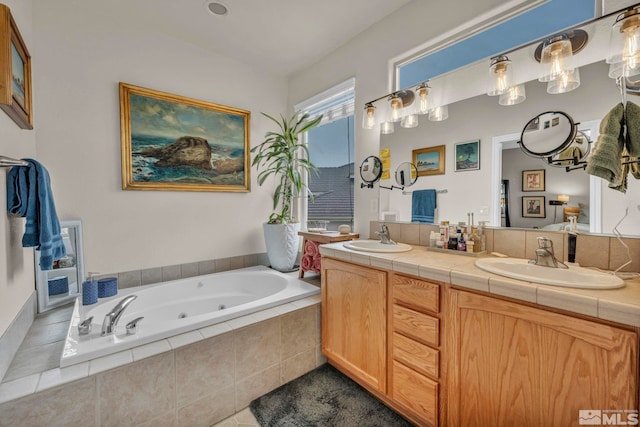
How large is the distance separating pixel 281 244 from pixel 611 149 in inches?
90.0

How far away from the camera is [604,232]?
48.5 inches

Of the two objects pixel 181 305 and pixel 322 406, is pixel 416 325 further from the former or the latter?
pixel 181 305

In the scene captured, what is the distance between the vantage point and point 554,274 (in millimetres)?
1203

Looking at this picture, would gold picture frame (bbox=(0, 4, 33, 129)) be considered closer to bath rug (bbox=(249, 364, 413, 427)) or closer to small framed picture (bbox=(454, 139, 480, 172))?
bath rug (bbox=(249, 364, 413, 427))

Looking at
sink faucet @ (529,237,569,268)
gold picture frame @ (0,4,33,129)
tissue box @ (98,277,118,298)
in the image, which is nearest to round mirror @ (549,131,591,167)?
sink faucet @ (529,237,569,268)

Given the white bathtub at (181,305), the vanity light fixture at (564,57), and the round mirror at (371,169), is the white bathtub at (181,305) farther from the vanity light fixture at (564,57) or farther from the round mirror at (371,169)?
the vanity light fixture at (564,57)

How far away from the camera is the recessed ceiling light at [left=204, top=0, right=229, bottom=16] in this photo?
6.39 feet

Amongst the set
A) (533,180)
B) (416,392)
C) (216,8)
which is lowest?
(416,392)

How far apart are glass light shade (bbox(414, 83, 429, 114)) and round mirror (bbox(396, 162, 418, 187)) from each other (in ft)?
1.24

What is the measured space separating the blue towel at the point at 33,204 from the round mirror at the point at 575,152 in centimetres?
261

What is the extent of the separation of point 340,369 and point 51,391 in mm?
1471

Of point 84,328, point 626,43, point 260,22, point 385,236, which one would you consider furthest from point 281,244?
point 626,43

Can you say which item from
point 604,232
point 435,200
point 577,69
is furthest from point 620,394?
point 577,69

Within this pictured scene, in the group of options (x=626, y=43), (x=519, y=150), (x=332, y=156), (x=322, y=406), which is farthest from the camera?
(x=332, y=156)
